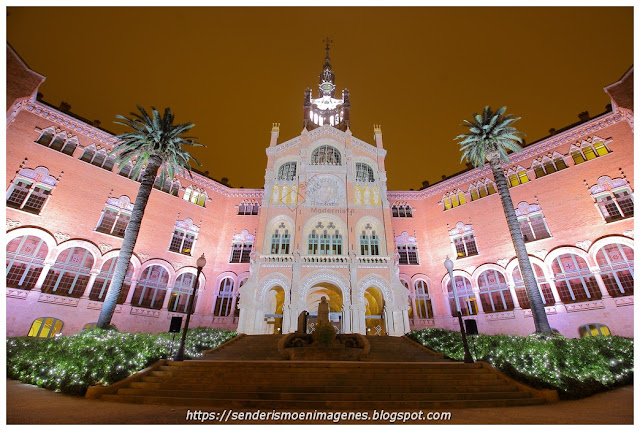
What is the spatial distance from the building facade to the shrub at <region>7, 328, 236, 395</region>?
31.7 feet

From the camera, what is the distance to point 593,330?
2134cm

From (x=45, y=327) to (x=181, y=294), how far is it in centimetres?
921

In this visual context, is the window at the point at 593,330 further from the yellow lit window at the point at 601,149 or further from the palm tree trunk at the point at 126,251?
the palm tree trunk at the point at 126,251

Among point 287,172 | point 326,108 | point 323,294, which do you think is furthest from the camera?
point 326,108

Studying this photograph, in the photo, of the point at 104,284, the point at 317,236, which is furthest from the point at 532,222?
the point at 104,284

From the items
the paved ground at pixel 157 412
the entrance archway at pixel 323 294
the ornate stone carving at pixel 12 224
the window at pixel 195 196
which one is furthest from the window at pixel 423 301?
the ornate stone carving at pixel 12 224

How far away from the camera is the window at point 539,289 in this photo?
23578mm

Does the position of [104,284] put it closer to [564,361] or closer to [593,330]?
[564,361]

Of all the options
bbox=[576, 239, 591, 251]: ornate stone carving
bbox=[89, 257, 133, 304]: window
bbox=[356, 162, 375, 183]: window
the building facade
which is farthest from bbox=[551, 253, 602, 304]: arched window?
bbox=[89, 257, 133, 304]: window

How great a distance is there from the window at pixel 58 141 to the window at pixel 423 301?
3384 centimetres

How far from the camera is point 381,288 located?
25594mm

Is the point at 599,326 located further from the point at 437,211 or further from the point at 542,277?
the point at 437,211

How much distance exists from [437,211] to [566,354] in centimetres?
2141

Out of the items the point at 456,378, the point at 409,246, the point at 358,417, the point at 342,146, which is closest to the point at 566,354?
the point at 456,378
